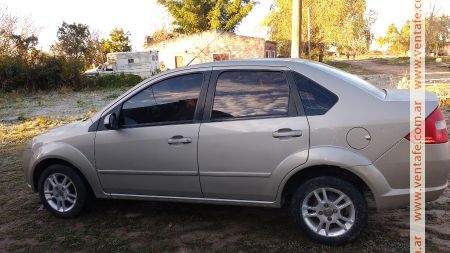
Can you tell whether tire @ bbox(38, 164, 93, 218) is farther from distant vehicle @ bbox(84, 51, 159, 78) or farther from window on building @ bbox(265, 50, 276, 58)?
window on building @ bbox(265, 50, 276, 58)

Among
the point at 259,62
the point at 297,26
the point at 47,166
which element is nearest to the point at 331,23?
the point at 297,26

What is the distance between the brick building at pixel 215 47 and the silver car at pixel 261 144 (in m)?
31.2

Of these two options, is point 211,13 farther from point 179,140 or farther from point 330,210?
point 330,210

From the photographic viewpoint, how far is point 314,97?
138 inches

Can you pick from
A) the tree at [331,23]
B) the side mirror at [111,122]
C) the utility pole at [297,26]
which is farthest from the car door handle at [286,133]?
the tree at [331,23]

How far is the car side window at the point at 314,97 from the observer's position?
3.44m

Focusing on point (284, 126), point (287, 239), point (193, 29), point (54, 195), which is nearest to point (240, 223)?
point (287, 239)

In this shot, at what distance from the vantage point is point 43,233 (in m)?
4.18

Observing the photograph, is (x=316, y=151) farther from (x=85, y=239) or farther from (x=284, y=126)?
(x=85, y=239)

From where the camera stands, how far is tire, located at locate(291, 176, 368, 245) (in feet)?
11.3

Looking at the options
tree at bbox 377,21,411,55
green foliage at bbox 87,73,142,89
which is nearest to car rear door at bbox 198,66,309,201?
green foliage at bbox 87,73,142,89

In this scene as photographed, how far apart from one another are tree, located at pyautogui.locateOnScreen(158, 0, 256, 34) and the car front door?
4013 cm

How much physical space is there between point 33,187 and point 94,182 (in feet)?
2.91

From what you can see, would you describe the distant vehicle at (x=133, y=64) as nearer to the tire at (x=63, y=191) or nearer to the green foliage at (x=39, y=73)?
the green foliage at (x=39, y=73)
